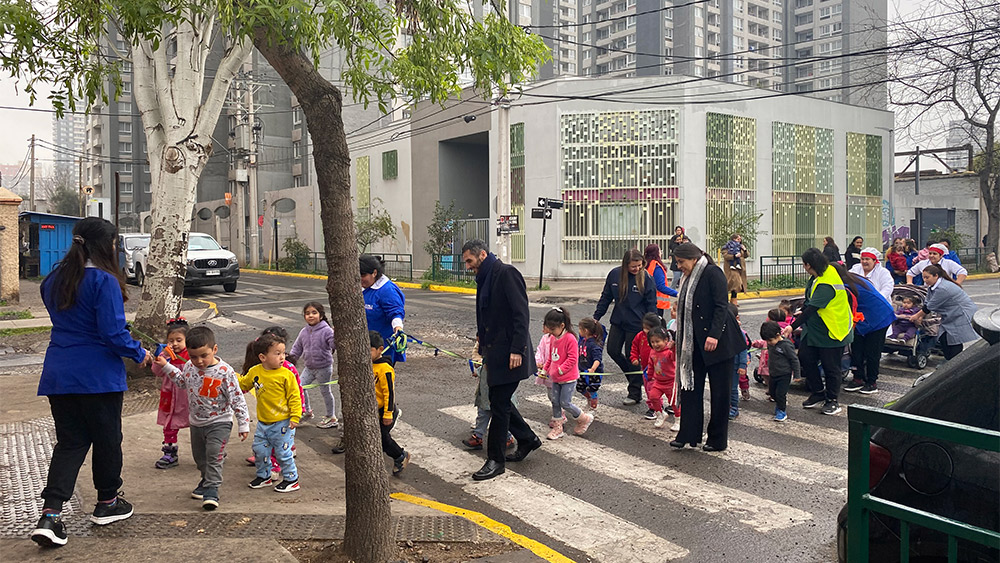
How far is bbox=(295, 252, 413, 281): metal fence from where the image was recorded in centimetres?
3334

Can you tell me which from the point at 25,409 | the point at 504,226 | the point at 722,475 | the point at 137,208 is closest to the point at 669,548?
the point at 722,475

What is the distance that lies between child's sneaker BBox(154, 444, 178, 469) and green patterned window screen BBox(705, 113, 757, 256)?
23638 mm

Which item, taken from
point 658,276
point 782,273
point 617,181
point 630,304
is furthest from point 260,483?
point 782,273

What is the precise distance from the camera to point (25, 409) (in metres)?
8.26

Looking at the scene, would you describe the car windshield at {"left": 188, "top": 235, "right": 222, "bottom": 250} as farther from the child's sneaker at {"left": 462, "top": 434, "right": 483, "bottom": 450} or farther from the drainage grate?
the child's sneaker at {"left": 462, "top": 434, "right": 483, "bottom": 450}

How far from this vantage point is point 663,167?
27.2 m

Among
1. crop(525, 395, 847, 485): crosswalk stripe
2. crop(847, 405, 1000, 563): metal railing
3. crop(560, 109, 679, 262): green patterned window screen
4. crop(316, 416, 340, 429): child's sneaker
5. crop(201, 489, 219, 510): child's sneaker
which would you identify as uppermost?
crop(560, 109, 679, 262): green patterned window screen

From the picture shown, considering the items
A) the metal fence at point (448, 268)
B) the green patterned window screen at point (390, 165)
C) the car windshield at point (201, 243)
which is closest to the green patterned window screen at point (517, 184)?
the metal fence at point (448, 268)

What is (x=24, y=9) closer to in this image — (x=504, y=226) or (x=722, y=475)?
(x=722, y=475)

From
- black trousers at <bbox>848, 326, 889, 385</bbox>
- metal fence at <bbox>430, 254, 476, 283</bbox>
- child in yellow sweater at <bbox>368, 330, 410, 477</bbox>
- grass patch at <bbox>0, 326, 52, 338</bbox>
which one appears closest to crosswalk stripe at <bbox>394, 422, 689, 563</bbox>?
child in yellow sweater at <bbox>368, 330, 410, 477</bbox>

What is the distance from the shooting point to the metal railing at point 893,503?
→ 2164mm

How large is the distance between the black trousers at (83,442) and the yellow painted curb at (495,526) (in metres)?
1.96

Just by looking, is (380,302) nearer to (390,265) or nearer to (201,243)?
(201,243)

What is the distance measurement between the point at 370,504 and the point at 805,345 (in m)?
5.79
